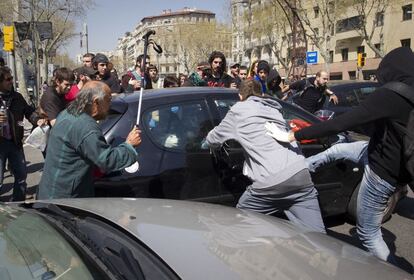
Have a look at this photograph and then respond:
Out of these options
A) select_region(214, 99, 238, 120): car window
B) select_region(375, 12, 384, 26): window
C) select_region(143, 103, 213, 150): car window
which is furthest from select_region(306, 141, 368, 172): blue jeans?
select_region(375, 12, 384, 26): window

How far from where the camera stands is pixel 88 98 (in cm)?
291

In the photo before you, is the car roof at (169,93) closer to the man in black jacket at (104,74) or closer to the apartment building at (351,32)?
the man in black jacket at (104,74)

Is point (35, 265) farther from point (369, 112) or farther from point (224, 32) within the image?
point (224, 32)

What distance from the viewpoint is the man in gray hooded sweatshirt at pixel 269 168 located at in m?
3.13

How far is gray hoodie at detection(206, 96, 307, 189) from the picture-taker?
10.3 ft

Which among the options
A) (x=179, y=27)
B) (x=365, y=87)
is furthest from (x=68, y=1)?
(x=179, y=27)

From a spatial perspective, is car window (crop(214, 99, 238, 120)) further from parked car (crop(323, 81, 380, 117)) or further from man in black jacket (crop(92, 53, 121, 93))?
parked car (crop(323, 81, 380, 117))

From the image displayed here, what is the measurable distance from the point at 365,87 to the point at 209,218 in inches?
308

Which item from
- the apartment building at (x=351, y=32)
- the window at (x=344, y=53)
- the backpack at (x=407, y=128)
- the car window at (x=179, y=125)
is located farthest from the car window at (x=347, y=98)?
the window at (x=344, y=53)

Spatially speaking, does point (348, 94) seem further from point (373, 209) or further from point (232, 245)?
point (232, 245)

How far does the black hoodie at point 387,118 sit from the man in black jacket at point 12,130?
3789 millimetres

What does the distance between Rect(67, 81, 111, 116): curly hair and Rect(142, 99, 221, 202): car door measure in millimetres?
702

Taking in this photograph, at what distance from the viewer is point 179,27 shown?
89812 millimetres

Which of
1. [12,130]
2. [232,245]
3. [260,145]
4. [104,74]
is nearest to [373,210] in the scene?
[260,145]
